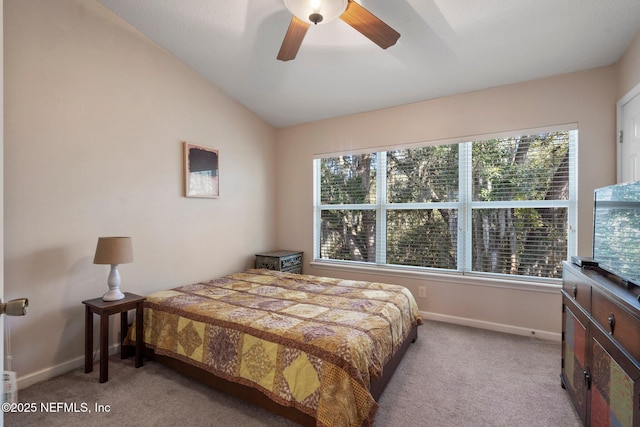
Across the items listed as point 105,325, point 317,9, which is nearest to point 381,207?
point 317,9

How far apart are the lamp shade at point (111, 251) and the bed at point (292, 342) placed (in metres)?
0.45

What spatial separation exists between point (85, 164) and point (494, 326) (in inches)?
157

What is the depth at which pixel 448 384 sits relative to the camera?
2.15m

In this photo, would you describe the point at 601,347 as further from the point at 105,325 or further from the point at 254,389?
the point at 105,325

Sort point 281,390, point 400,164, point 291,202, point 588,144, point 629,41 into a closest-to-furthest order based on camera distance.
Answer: point 281,390, point 629,41, point 588,144, point 400,164, point 291,202

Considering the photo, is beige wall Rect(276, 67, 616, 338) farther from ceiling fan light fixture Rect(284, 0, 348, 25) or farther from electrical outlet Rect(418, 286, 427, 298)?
ceiling fan light fixture Rect(284, 0, 348, 25)

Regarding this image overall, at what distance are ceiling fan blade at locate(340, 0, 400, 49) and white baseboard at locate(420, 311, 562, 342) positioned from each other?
274 centimetres

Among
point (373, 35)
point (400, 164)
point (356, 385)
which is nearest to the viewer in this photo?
point (356, 385)

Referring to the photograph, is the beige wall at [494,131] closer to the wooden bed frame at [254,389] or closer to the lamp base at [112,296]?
the wooden bed frame at [254,389]

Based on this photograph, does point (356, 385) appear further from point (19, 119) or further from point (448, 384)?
point (19, 119)

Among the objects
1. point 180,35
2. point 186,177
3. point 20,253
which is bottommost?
point 20,253

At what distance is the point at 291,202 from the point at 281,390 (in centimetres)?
283

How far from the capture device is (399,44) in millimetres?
2516

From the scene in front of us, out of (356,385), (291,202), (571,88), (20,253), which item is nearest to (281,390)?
(356,385)
